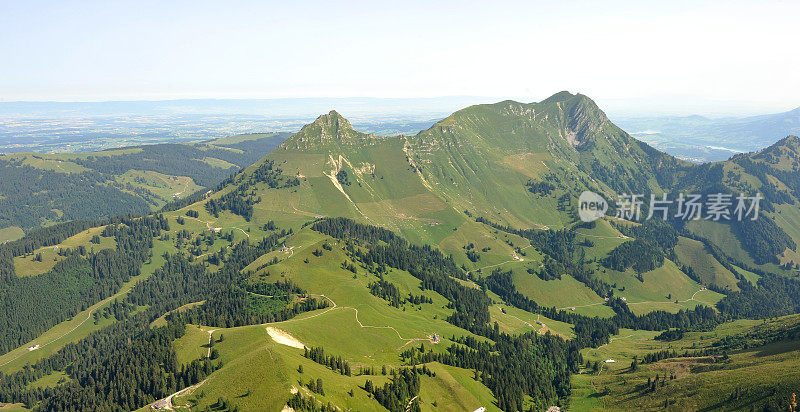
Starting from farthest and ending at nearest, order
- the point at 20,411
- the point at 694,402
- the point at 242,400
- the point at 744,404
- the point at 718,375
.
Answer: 1. the point at 20,411
2. the point at 718,375
3. the point at 694,402
4. the point at 744,404
5. the point at 242,400

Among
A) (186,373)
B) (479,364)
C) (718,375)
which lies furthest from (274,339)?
(718,375)

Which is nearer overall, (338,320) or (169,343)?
(169,343)

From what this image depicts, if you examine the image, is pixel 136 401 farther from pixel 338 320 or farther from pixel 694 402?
pixel 694 402

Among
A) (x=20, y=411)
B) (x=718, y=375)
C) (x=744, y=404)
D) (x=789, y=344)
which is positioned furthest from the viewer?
(x=20, y=411)

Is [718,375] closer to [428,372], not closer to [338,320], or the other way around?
[428,372]

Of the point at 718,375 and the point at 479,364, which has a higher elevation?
the point at 718,375

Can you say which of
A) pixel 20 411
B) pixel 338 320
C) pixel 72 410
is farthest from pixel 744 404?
pixel 20 411

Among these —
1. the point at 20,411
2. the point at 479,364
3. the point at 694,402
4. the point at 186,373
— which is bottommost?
Result: the point at 20,411
